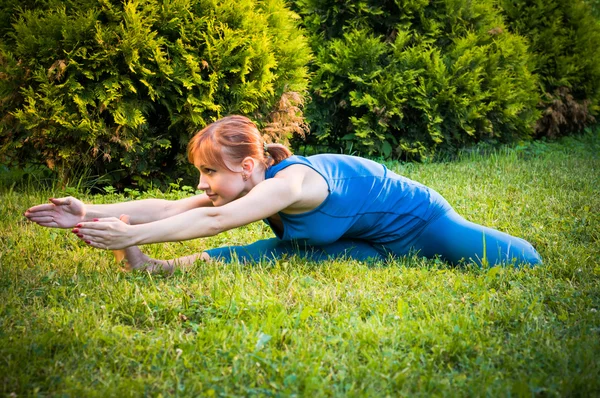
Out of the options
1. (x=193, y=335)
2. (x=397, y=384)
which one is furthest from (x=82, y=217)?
(x=397, y=384)

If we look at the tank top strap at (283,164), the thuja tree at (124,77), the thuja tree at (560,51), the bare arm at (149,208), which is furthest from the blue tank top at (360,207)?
the thuja tree at (560,51)

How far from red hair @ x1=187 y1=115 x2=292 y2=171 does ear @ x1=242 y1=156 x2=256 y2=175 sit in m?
0.02

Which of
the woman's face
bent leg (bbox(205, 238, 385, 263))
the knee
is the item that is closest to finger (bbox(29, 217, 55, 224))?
the woman's face

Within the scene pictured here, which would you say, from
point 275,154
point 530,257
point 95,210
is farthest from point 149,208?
point 530,257

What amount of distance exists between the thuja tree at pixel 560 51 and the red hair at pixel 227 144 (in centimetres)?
708

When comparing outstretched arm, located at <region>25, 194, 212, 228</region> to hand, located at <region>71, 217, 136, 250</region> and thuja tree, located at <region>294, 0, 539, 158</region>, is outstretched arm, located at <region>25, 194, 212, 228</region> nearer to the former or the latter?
hand, located at <region>71, 217, 136, 250</region>

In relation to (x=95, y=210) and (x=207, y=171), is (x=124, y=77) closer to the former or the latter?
(x=95, y=210)

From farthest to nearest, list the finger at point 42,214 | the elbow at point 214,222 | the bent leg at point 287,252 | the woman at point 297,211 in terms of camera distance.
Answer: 1. the bent leg at point 287,252
2. the finger at point 42,214
3. the woman at point 297,211
4. the elbow at point 214,222

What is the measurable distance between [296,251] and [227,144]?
2.71 feet

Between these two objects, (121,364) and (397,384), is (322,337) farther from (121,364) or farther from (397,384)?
(121,364)

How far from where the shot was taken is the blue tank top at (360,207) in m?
3.42

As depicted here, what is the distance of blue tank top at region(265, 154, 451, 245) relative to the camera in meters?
3.42

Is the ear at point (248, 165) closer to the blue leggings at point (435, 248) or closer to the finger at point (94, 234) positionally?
the blue leggings at point (435, 248)

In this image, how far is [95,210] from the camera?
3428 mm
